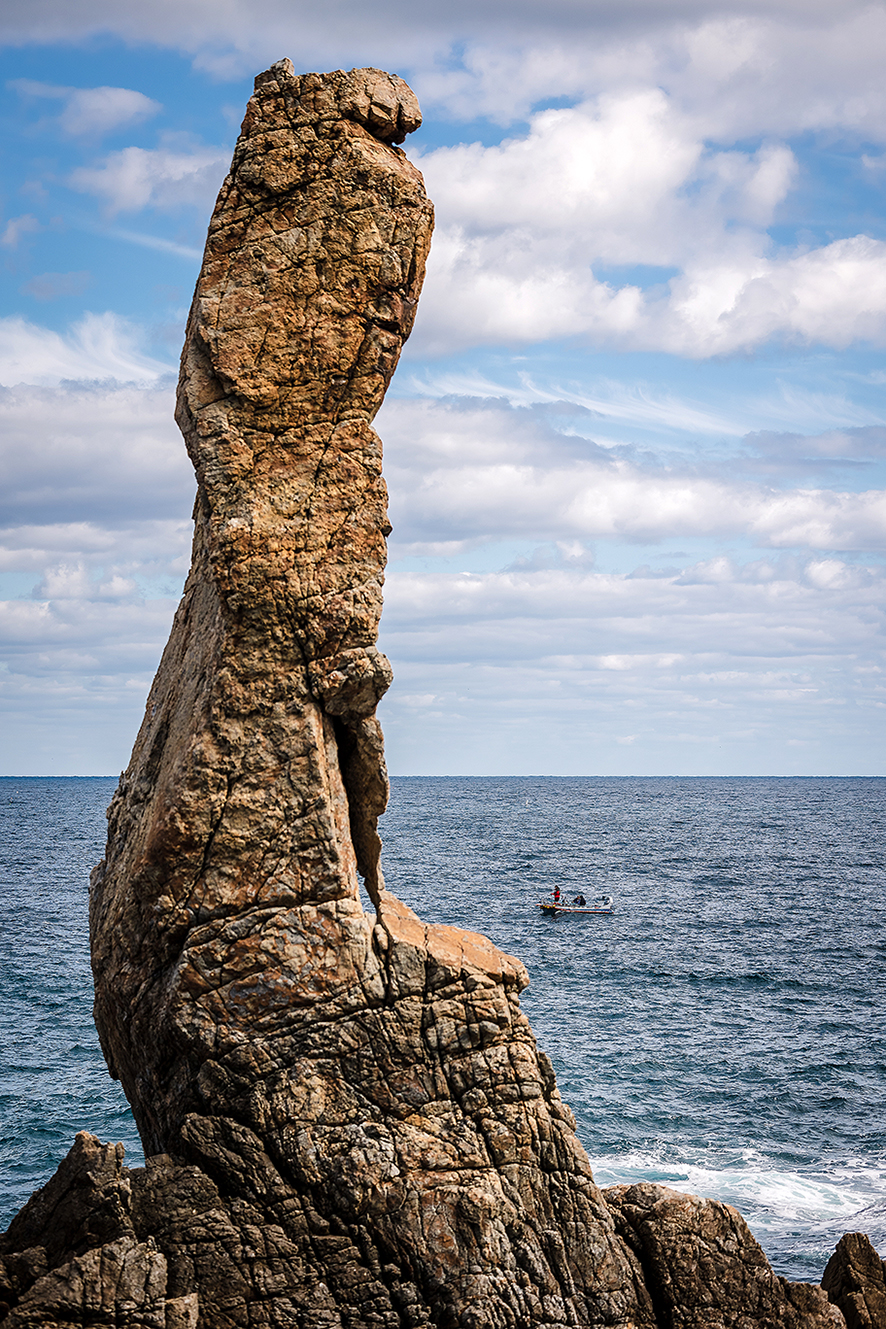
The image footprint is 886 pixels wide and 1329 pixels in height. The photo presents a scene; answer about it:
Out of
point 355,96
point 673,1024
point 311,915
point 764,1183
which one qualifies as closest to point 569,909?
point 673,1024

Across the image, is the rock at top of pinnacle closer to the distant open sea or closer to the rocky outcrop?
the rocky outcrop

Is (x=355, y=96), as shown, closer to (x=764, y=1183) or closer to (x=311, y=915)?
(x=311, y=915)

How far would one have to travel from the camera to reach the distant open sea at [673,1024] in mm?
34250

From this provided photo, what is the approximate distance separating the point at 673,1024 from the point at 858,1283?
3378cm

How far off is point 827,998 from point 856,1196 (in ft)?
79.8

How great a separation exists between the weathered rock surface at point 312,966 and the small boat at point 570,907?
2525 inches

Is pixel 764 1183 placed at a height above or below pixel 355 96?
below

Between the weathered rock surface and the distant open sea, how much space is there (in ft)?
60.3

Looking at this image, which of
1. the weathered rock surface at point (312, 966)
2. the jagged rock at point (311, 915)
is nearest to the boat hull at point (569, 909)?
the weathered rock surface at point (312, 966)

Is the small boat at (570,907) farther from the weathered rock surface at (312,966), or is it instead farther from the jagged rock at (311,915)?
the jagged rock at (311,915)

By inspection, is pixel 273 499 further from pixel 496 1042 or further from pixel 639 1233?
pixel 639 1233

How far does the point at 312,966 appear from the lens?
14.3m

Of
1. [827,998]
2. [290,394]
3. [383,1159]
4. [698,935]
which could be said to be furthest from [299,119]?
[698,935]

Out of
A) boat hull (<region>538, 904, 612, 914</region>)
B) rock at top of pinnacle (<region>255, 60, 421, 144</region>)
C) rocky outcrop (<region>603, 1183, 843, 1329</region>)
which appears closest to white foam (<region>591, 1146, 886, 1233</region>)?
rocky outcrop (<region>603, 1183, 843, 1329</region>)
